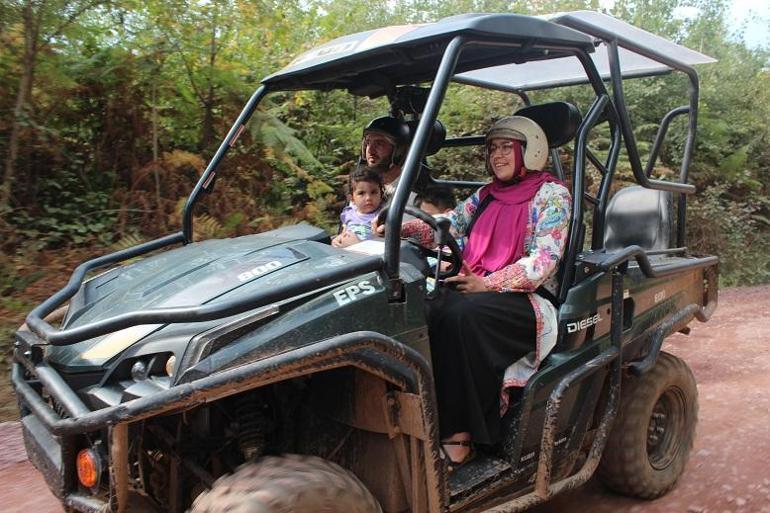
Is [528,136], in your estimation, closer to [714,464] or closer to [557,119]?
[557,119]

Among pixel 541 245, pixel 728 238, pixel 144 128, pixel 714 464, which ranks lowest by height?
pixel 714 464

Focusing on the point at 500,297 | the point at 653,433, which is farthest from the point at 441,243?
the point at 653,433

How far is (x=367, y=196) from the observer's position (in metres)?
3.62

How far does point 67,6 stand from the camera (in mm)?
6195

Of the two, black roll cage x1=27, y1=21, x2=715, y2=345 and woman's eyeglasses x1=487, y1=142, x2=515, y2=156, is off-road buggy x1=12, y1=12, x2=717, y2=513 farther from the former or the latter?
woman's eyeglasses x1=487, y1=142, x2=515, y2=156

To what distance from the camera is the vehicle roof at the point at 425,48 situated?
8.41 feet

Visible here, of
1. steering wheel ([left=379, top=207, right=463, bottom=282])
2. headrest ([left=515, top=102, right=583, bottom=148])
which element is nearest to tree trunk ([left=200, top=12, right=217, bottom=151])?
headrest ([left=515, top=102, right=583, bottom=148])

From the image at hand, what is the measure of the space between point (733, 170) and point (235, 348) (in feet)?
42.1

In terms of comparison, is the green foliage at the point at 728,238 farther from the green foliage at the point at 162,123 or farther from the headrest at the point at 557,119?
the headrest at the point at 557,119

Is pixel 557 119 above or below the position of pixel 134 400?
above

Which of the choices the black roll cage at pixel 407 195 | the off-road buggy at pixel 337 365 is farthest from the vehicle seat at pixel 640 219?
the off-road buggy at pixel 337 365

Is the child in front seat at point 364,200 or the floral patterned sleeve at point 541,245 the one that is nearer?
the floral patterned sleeve at point 541,245

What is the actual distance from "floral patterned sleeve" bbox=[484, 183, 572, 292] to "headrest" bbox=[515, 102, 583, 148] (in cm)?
44

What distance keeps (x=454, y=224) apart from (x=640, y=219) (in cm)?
140
